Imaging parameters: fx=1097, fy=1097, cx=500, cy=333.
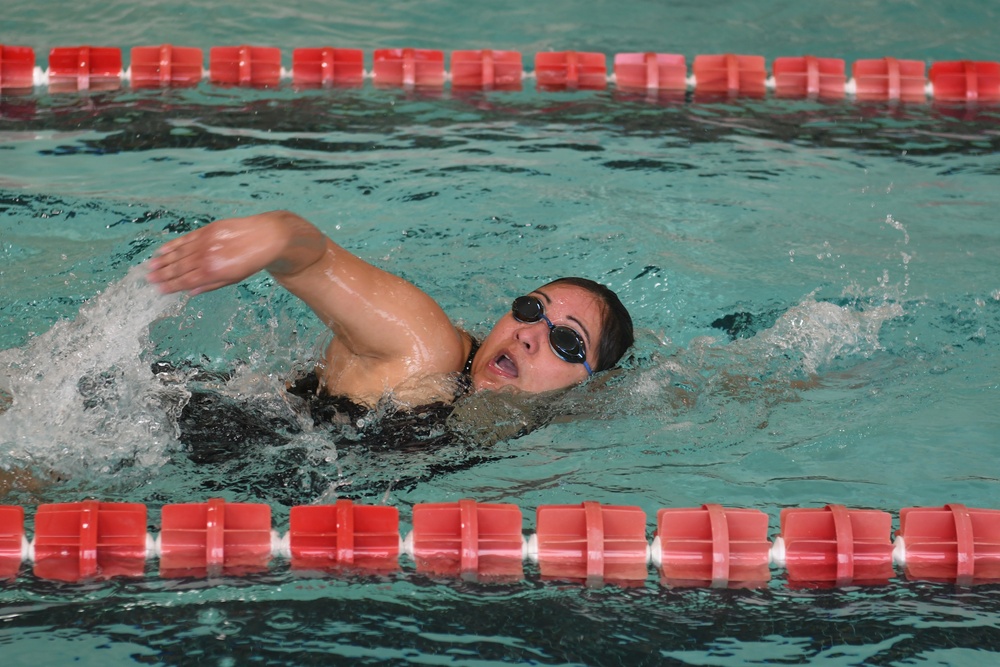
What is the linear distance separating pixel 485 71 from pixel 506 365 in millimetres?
3102

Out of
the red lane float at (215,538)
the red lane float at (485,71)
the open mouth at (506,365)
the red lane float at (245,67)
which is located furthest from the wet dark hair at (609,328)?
the red lane float at (245,67)

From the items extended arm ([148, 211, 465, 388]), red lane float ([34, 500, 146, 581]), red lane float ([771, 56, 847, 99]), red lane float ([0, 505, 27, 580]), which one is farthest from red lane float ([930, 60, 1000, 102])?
red lane float ([0, 505, 27, 580])

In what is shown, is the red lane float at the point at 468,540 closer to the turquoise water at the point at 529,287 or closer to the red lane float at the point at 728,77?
the turquoise water at the point at 529,287

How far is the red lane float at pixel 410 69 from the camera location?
5.64 metres

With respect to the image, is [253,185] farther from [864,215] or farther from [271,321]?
[864,215]

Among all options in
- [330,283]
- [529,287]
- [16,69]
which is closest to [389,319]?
[330,283]

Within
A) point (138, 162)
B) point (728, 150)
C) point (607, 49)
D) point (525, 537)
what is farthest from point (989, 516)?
point (607, 49)

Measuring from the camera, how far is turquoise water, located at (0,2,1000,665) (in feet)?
7.41

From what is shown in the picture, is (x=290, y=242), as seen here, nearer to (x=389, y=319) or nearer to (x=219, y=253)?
(x=219, y=253)

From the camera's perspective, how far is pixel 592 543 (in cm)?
246

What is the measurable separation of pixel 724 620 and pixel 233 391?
1.41 m

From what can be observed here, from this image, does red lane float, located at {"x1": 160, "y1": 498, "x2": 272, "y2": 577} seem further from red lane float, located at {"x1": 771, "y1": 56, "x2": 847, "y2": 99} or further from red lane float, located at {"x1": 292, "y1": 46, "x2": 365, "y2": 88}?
red lane float, located at {"x1": 771, "y1": 56, "x2": 847, "y2": 99}

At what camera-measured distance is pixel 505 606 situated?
2.30 metres

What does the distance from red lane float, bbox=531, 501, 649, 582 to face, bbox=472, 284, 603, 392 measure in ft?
1.59
